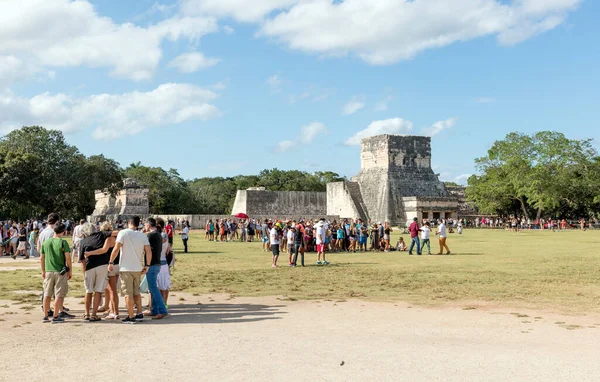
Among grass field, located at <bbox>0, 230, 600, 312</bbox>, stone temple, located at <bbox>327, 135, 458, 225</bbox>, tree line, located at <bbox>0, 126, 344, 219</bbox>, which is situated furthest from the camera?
stone temple, located at <bbox>327, 135, 458, 225</bbox>

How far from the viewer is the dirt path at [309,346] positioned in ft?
17.6

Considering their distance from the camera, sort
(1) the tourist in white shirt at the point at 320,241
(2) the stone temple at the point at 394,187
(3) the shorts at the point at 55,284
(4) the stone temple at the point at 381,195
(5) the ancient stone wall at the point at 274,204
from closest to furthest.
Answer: (3) the shorts at the point at 55,284
(1) the tourist in white shirt at the point at 320,241
(5) the ancient stone wall at the point at 274,204
(4) the stone temple at the point at 381,195
(2) the stone temple at the point at 394,187

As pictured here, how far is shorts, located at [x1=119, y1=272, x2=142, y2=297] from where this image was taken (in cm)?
793

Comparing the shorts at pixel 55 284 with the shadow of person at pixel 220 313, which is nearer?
the shorts at pixel 55 284

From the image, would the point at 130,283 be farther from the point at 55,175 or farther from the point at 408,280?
the point at 55,175

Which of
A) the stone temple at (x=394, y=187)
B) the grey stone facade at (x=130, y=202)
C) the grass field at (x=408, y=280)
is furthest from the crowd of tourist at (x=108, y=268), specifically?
the stone temple at (x=394, y=187)

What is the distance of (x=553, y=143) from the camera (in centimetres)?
5281

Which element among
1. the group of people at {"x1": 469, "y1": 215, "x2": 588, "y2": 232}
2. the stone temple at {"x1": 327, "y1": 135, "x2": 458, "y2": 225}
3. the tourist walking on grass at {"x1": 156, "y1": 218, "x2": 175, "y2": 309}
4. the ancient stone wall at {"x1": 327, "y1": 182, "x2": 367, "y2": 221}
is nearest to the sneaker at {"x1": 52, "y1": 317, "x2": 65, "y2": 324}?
the tourist walking on grass at {"x1": 156, "y1": 218, "x2": 175, "y2": 309}

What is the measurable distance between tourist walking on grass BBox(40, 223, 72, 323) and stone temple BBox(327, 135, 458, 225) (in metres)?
41.9

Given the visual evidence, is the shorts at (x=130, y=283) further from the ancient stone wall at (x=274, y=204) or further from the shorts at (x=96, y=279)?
the ancient stone wall at (x=274, y=204)

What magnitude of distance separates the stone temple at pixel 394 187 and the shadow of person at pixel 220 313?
1585 inches

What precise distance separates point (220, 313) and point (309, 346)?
2.56 meters

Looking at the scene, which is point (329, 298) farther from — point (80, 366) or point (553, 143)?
point (553, 143)

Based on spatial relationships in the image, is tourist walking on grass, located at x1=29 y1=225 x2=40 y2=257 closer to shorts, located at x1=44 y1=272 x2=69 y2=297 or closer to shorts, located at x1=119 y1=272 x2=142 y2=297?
shorts, located at x1=44 y1=272 x2=69 y2=297
